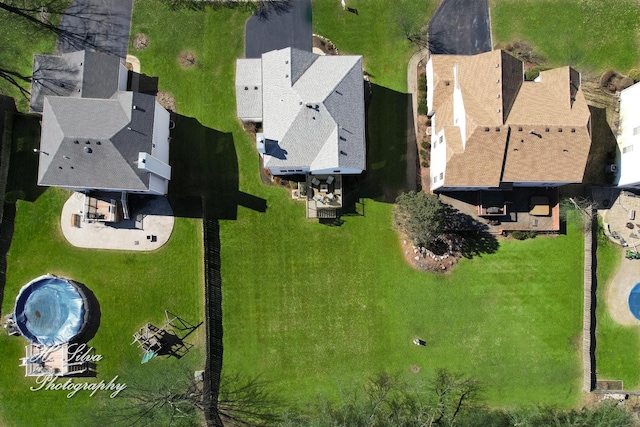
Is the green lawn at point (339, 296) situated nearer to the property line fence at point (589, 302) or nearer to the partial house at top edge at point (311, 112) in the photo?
the property line fence at point (589, 302)

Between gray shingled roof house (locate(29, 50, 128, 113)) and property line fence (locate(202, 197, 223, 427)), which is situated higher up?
gray shingled roof house (locate(29, 50, 128, 113))

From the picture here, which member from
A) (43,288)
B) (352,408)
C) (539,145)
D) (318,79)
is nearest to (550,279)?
(539,145)

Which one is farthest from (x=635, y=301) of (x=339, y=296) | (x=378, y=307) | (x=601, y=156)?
(x=339, y=296)

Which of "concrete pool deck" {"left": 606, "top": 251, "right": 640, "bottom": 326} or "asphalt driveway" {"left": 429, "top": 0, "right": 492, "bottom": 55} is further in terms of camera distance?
Answer: "asphalt driveway" {"left": 429, "top": 0, "right": 492, "bottom": 55}

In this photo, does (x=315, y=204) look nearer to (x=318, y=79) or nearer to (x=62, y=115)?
(x=318, y=79)

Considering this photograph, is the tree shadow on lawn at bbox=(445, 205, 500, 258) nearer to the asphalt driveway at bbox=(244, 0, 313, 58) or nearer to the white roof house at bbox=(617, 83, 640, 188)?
the white roof house at bbox=(617, 83, 640, 188)

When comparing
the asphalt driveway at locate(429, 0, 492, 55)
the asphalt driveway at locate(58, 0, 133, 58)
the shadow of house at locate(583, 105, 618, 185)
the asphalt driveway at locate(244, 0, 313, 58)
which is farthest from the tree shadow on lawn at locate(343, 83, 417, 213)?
the asphalt driveway at locate(58, 0, 133, 58)

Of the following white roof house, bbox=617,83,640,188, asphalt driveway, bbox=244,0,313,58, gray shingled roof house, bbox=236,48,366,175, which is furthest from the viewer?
asphalt driveway, bbox=244,0,313,58

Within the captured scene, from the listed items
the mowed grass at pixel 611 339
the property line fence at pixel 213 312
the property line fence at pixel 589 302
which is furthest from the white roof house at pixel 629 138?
the property line fence at pixel 213 312

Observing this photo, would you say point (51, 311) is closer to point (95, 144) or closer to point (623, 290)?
point (95, 144)
